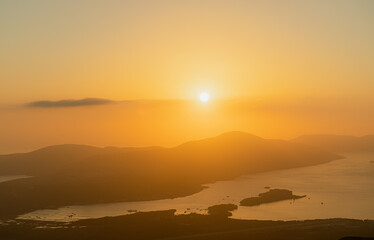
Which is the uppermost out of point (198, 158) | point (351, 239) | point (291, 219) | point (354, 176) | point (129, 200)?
point (198, 158)

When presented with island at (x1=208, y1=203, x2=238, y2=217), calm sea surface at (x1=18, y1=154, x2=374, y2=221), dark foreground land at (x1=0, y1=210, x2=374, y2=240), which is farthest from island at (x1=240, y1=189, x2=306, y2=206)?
dark foreground land at (x1=0, y1=210, x2=374, y2=240)

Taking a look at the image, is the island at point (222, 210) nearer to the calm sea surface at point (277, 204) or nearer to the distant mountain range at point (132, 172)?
the calm sea surface at point (277, 204)

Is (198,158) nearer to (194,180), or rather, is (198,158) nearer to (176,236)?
(194,180)

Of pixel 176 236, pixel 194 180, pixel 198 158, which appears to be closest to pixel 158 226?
pixel 176 236

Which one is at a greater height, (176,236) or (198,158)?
(198,158)

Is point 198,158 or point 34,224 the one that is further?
point 198,158

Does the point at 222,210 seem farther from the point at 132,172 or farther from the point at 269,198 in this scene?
the point at 132,172
